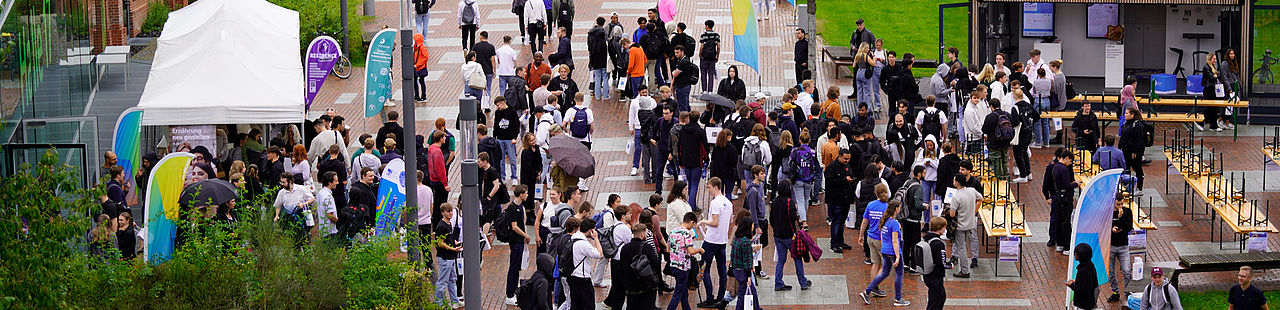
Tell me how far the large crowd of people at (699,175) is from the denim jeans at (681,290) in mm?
23

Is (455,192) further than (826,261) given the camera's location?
Yes

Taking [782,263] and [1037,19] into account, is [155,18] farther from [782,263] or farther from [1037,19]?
[782,263]

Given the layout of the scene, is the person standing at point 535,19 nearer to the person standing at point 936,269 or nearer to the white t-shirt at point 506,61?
A: the white t-shirt at point 506,61

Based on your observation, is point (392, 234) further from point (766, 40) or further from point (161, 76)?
point (766, 40)

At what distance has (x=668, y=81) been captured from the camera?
28531 millimetres

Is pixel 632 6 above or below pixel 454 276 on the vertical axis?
above

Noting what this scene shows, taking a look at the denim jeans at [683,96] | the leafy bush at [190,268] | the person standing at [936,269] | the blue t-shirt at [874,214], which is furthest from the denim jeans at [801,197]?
the leafy bush at [190,268]

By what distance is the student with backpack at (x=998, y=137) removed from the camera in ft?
71.3

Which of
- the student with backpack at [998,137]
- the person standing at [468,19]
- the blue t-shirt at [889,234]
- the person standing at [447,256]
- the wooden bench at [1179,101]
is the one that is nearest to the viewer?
the person standing at [447,256]

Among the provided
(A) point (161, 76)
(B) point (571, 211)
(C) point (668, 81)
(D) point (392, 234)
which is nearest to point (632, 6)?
(C) point (668, 81)

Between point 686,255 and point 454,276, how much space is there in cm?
256

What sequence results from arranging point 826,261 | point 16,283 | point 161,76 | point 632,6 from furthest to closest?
point 632,6
point 161,76
point 826,261
point 16,283

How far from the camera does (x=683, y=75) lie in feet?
84.5

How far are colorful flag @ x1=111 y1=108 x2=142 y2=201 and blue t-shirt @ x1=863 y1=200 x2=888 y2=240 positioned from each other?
8.82 metres
